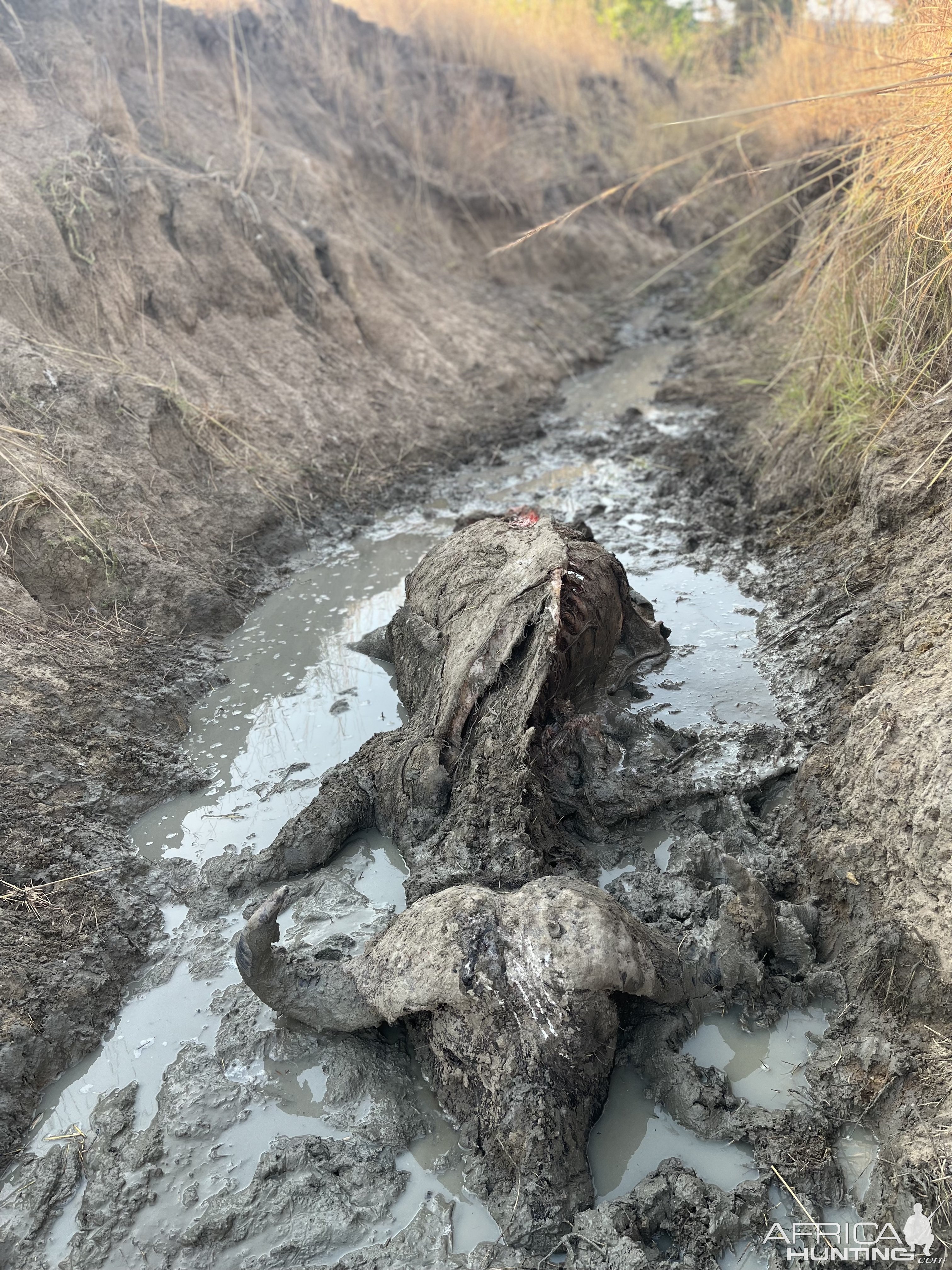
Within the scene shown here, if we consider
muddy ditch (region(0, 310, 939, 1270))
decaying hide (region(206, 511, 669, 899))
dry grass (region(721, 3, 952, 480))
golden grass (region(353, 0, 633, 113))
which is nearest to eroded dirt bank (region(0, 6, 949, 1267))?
muddy ditch (region(0, 310, 939, 1270))

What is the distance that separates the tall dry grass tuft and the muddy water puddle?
1.22 m

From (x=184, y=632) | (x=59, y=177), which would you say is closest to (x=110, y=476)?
(x=184, y=632)

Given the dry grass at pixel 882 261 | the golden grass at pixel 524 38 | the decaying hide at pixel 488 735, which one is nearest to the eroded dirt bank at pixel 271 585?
the decaying hide at pixel 488 735

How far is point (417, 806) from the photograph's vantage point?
343 cm

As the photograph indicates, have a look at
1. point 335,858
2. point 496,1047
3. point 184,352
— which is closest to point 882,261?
point 335,858

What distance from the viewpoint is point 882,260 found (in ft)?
15.3

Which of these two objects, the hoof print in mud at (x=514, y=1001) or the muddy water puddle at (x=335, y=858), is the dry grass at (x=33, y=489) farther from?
the hoof print in mud at (x=514, y=1001)

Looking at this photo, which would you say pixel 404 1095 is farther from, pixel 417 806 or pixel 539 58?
pixel 539 58

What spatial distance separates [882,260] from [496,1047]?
4.34 meters

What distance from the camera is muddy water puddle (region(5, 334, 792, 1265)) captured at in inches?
96.5

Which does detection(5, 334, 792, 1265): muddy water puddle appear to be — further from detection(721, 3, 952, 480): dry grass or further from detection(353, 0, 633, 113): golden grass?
detection(353, 0, 633, 113): golden grass

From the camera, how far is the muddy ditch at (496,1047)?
230 cm

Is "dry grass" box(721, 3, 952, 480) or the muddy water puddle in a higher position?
A: "dry grass" box(721, 3, 952, 480)

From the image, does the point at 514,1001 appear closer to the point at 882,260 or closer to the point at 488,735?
the point at 488,735
